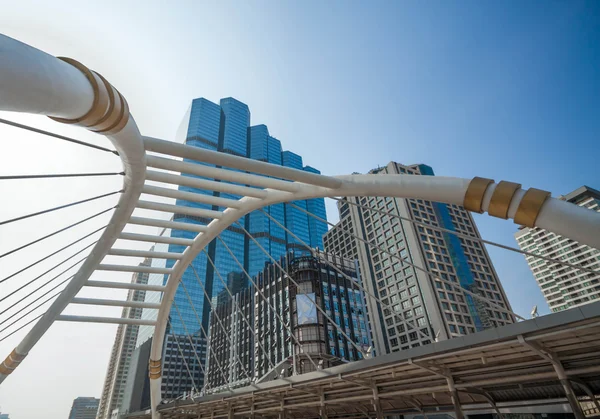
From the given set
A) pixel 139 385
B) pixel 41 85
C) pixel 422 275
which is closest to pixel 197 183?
pixel 41 85

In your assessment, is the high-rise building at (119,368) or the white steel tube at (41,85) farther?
the high-rise building at (119,368)

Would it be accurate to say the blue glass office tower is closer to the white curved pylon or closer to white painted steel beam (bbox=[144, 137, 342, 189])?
the white curved pylon

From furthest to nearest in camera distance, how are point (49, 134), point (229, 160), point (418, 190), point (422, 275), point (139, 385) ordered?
1. point (139, 385)
2. point (422, 275)
3. point (229, 160)
4. point (418, 190)
5. point (49, 134)

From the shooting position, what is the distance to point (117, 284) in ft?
55.0

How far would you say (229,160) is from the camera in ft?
29.1

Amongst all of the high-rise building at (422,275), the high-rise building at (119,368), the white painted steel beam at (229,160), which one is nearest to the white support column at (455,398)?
the white painted steel beam at (229,160)

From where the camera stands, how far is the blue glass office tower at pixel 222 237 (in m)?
121

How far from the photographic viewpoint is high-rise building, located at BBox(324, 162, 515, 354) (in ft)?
241

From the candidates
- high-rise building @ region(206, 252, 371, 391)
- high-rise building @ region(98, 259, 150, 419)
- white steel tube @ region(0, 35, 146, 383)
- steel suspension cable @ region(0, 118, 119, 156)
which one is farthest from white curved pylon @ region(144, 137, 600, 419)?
high-rise building @ region(98, 259, 150, 419)

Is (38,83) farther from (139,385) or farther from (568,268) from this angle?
(568,268)

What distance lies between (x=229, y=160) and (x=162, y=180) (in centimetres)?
315

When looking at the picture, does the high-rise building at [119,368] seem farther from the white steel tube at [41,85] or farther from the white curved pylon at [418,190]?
the white steel tube at [41,85]

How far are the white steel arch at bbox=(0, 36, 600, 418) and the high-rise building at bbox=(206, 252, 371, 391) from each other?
135 feet

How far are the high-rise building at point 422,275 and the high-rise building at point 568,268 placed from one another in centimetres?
3660
